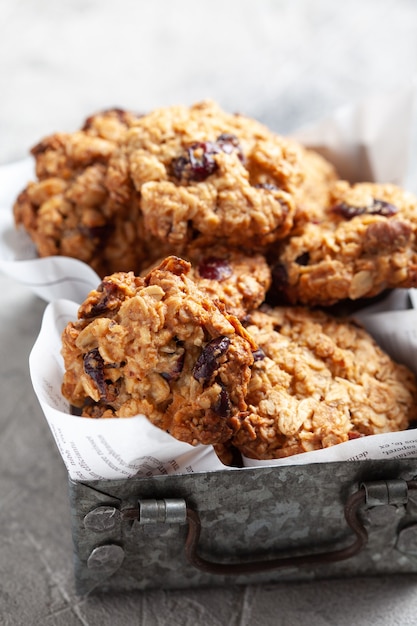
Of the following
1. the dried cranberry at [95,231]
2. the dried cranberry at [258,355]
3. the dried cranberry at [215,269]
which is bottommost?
the dried cranberry at [258,355]

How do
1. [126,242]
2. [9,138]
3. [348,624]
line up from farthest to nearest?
1. [9,138]
2. [126,242]
3. [348,624]

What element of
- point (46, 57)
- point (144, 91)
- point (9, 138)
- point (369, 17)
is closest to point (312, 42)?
point (369, 17)

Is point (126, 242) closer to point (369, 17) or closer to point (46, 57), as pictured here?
point (46, 57)

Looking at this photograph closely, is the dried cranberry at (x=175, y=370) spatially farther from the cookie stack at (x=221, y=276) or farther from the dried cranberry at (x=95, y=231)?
the dried cranberry at (x=95, y=231)

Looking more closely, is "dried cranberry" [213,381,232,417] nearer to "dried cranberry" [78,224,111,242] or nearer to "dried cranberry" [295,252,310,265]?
"dried cranberry" [295,252,310,265]

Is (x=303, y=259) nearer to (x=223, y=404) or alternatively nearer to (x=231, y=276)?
(x=231, y=276)

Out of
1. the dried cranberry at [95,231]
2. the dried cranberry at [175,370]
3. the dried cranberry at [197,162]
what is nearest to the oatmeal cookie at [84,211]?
the dried cranberry at [95,231]
